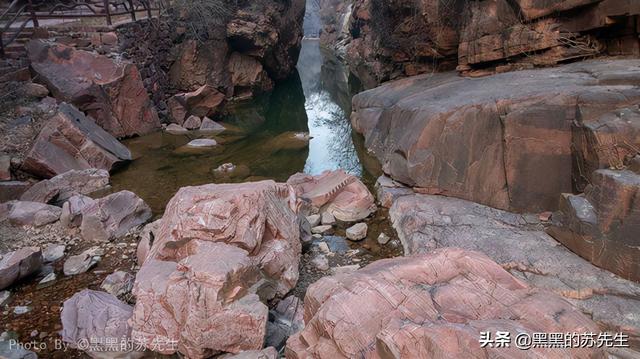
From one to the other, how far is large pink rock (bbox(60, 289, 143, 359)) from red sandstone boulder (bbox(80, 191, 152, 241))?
6.08 feet

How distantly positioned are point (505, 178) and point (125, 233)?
19.3 feet

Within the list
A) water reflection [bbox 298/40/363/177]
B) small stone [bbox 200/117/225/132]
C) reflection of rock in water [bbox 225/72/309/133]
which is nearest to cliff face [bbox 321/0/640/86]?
water reflection [bbox 298/40/363/177]

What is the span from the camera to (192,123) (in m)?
13.6

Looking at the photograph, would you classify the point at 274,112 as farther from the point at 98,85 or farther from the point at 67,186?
the point at 67,186

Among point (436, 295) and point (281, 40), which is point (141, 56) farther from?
point (436, 295)

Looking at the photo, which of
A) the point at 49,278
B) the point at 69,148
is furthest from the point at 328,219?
the point at 69,148

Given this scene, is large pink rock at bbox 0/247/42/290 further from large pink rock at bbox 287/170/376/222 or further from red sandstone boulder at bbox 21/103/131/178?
large pink rock at bbox 287/170/376/222

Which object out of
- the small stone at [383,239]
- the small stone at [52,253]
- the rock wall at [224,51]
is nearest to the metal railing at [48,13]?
the rock wall at [224,51]

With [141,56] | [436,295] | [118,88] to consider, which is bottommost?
[436,295]

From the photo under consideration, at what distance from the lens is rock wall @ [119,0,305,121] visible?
47.5 ft

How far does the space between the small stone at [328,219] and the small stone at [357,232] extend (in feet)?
1.45

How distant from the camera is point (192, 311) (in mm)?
3760

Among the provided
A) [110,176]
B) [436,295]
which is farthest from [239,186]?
[110,176]

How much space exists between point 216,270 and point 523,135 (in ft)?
16.1
